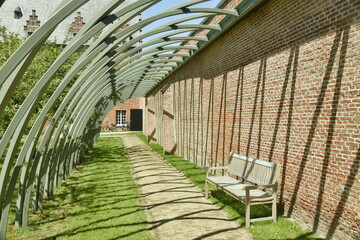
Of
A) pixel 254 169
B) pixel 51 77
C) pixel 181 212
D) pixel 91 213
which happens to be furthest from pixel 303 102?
pixel 91 213

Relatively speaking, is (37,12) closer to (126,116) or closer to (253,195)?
(126,116)

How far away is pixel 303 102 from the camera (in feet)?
17.0

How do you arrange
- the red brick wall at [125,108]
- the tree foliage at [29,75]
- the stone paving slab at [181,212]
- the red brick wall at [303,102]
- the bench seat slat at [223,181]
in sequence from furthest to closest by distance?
the red brick wall at [125,108] → the tree foliage at [29,75] → the bench seat slat at [223,181] → the stone paving slab at [181,212] → the red brick wall at [303,102]

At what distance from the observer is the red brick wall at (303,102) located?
4.25 metres

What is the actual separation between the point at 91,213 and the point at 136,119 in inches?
1237

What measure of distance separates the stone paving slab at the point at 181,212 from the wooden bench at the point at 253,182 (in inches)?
16.3

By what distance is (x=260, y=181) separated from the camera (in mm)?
5898

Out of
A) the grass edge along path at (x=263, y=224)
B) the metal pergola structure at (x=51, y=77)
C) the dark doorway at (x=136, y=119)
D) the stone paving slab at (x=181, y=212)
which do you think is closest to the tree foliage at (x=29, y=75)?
the metal pergola structure at (x=51, y=77)

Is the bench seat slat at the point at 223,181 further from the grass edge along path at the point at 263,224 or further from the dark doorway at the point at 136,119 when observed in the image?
the dark doorway at the point at 136,119

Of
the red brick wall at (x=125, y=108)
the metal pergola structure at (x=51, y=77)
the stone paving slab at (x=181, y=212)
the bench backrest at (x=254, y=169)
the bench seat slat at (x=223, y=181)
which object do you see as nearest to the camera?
the metal pergola structure at (x=51, y=77)

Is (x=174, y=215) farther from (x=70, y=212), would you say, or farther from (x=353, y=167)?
(x=353, y=167)

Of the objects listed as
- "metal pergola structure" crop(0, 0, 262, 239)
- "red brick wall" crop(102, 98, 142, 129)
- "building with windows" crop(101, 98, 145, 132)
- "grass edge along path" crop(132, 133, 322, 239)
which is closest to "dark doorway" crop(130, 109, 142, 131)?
"building with windows" crop(101, 98, 145, 132)

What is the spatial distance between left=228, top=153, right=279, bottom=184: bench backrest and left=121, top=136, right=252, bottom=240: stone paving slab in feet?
3.12

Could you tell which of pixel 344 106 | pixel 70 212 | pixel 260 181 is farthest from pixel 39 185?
pixel 344 106
